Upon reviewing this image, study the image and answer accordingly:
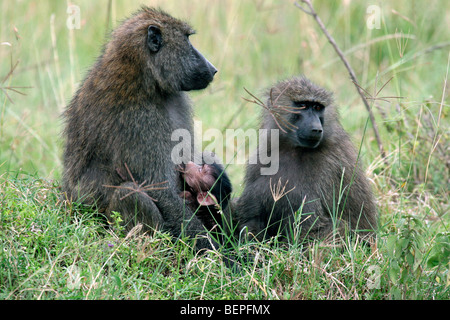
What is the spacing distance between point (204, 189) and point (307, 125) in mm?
773

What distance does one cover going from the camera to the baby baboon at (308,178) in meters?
3.71

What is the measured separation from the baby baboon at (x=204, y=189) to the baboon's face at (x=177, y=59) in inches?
20.7

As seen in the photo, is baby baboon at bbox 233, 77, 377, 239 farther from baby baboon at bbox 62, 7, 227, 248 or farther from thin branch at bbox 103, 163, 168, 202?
thin branch at bbox 103, 163, 168, 202

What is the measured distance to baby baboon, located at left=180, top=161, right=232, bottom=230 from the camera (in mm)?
3736

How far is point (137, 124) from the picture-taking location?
353 centimetres

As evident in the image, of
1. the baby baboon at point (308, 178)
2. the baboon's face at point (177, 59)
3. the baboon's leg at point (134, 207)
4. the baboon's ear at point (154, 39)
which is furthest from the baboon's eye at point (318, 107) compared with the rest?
the baboon's leg at point (134, 207)

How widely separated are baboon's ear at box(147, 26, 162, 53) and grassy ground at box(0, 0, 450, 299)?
106cm

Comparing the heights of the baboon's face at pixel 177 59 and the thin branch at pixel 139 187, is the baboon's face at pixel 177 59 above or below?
above

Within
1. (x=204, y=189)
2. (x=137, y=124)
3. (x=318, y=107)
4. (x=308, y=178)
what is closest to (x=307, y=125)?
(x=318, y=107)

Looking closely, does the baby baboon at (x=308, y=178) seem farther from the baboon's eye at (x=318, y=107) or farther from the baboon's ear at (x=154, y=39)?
the baboon's ear at (x=154, y=39)

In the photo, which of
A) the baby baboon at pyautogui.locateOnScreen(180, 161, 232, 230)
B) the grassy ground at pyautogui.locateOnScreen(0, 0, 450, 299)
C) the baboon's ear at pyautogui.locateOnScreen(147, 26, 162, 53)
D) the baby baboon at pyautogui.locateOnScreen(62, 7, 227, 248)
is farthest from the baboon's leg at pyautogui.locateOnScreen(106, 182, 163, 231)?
the baboon's ear at pyautogui.locateOnScreen(147, 26, 162, 53)

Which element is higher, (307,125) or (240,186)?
(307,125)

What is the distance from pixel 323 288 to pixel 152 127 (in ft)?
4.53

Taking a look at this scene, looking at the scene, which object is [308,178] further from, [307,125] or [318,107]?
[318,107]
